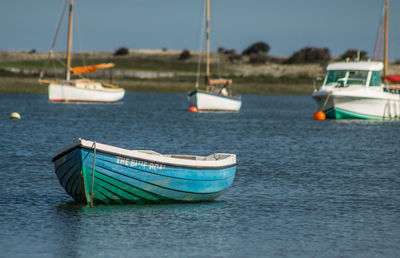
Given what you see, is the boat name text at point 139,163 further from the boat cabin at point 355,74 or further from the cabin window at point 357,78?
the cabin window at point 357,78

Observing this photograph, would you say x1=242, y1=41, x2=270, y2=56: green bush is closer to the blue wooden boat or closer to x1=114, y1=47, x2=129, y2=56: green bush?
x1=114, y1=47, x2=129, y2=56: green bush

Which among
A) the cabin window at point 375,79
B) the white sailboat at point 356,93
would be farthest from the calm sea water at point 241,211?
the cabin window at point 375,79

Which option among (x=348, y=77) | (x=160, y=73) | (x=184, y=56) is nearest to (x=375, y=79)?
(x=348, y=77)

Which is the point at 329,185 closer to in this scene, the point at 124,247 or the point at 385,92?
the point at 124,247

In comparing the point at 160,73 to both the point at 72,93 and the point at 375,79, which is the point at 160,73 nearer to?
the point at 72,93

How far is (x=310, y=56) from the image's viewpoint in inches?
6506

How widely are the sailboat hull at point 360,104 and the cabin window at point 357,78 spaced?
1065 millimetres

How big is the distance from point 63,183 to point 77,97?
62.0m

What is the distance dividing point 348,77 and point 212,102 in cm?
Result: 1478

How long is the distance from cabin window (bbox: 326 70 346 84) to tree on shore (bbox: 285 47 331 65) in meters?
102

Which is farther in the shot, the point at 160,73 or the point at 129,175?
the point at 160,73

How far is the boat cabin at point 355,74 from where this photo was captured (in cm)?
5350

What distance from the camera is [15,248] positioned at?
14328 mm

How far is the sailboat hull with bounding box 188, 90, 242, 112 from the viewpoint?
212 feet
